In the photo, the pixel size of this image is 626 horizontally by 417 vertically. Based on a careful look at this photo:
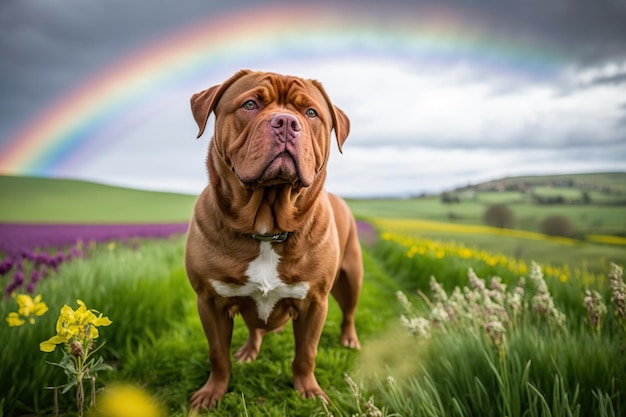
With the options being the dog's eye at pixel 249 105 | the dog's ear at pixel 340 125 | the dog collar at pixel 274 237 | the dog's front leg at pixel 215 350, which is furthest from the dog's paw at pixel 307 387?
the dog's eye at pixel 249 105

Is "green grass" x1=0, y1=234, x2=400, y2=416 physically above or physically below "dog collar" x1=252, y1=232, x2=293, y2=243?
below

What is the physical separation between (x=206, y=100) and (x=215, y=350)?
1624 mm

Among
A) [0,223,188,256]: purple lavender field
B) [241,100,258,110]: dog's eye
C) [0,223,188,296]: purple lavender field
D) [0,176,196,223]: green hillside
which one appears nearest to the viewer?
[241,100,258,110]: dog's eye

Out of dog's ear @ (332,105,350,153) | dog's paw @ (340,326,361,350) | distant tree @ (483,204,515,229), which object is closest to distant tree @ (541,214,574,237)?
distant tree @ (483,204,515,229)

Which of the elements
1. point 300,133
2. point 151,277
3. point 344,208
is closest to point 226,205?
point 300,133

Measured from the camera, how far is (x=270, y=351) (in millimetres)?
3732

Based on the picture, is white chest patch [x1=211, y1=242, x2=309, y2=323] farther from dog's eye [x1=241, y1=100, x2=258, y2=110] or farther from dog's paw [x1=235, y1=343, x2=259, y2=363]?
dog's paw [x1=235, y1=343, x2=259, y2=363]

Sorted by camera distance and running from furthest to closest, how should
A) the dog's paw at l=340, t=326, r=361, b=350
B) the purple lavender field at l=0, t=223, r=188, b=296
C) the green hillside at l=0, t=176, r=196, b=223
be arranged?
the green hillside at l=0, t=176, r=196, b=223, the purple lavender field at l=0, t=223, r=188, b=296, the dog's paw at l=340, t=326, r=361, b=350

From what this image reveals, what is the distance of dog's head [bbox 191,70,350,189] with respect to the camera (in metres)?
2.23

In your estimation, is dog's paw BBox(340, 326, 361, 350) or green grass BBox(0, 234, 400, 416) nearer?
green grass BBox(0, 234, 400, 416)

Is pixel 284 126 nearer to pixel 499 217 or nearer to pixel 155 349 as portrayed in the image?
pixel 155 349

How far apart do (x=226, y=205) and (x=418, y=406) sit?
1.53 meters

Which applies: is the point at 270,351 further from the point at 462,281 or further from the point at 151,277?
the point at 462,281

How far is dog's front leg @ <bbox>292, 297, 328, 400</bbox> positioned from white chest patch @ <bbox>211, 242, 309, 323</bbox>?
0.62 feet
